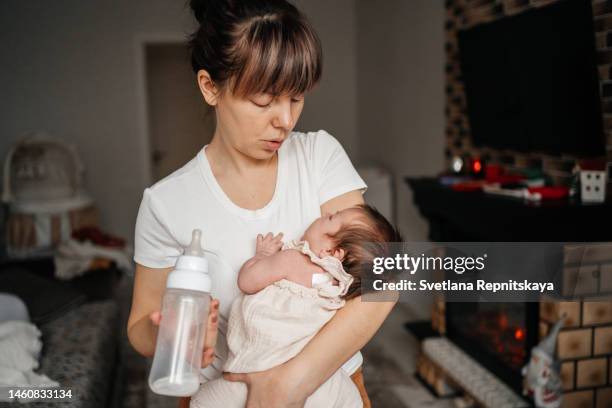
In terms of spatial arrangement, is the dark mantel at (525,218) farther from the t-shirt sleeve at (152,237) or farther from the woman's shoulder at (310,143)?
the t-shirt sleeve at (152,237)

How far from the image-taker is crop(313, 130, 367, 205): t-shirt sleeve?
3.55 ft

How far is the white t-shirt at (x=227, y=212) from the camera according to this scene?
1.00m

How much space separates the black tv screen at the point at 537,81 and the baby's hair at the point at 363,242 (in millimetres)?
1383

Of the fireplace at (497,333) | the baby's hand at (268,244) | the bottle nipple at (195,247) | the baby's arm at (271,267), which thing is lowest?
the fireplace at (497,333)

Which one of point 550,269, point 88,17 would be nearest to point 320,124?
point 88,17

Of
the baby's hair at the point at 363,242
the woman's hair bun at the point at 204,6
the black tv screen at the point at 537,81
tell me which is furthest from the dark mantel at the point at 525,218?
the woman's hair bun at the point at 204,6

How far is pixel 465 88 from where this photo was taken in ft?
9.98

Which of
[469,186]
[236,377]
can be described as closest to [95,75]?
[469,186]

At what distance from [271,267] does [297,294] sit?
0.22 ft

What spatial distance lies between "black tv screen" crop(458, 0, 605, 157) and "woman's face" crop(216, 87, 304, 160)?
1527 millimetres

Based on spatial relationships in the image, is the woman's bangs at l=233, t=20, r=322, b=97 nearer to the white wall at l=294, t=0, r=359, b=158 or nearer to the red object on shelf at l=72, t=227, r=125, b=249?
the red object on shelf at l=72, t=227, r=125, b=249

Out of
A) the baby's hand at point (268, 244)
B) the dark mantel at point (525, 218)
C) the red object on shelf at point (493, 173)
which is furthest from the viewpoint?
the red object on shelf at point (493, 173)

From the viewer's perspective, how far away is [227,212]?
1038 mm

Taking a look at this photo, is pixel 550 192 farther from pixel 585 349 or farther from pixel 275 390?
pixel 275 390
